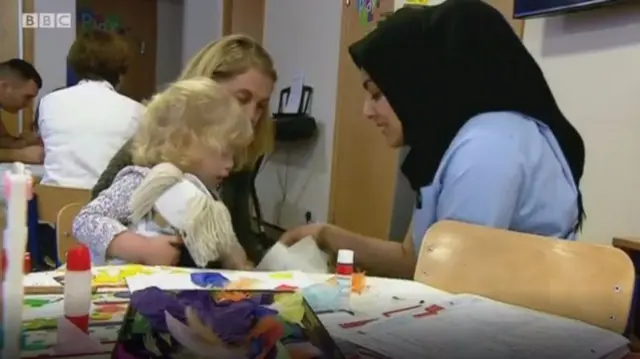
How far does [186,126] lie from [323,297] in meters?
0.55

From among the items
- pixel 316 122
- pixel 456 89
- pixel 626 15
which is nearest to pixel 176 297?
pixel 456 89

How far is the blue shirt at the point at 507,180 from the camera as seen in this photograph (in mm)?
1279

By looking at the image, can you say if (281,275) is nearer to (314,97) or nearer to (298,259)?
(298,259)

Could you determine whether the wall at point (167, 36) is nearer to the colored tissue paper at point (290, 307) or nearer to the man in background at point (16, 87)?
the man in background at point (16, 87)

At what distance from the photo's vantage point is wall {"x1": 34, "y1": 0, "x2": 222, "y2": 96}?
4.90 metres

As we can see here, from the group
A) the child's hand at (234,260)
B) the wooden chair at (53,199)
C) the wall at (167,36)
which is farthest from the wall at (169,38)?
the child's hand at (234,260)

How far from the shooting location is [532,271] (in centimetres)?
114

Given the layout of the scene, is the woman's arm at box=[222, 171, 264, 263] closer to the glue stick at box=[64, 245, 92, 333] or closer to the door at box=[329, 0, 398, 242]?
the glue stick at box=[64, 245, 92, 333]

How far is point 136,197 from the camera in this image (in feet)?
4.56

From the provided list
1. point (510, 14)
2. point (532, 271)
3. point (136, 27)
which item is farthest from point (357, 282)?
point (136, 27)

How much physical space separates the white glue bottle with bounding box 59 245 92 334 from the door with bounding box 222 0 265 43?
4148mm

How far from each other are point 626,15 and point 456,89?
0.78 metres

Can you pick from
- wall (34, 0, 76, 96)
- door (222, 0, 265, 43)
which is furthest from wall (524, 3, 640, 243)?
wall (34, 0, 76, 96)

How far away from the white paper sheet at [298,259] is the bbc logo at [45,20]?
394cm
